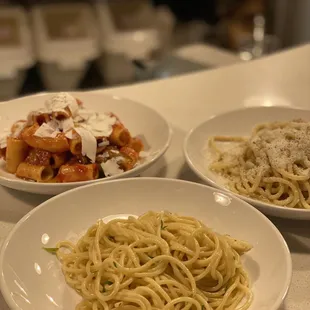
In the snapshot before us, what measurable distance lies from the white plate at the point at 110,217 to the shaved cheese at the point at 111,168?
0.07 m

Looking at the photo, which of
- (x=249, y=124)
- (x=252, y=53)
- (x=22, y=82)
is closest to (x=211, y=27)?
(x=252, y=53)

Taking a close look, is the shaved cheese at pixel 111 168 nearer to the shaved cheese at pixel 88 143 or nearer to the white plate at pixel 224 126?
the shaved cheese at pixel 88 143

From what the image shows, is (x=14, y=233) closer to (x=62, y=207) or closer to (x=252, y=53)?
(x=62, y=207)

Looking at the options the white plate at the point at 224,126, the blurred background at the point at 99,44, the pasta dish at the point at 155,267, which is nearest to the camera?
the pasta dish at the point at 155,267

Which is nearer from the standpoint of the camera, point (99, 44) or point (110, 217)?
point (110, 217)

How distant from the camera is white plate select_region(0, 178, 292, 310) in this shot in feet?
2.40

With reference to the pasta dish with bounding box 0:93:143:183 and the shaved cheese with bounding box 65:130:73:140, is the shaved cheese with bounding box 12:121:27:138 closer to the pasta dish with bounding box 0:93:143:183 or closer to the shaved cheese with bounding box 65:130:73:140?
the pasta dish with bounding box 0:93:143:183

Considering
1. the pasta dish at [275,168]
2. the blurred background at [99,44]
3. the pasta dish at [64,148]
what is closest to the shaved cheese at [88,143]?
the pasta dish at [64,148]

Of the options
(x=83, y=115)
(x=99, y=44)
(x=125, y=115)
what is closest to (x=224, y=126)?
(x=125, y=115)

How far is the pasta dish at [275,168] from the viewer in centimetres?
97

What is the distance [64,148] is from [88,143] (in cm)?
5

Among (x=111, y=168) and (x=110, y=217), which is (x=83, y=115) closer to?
(x=111, y=168)

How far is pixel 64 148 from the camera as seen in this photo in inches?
39.3

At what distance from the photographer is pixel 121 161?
3.33 ft
